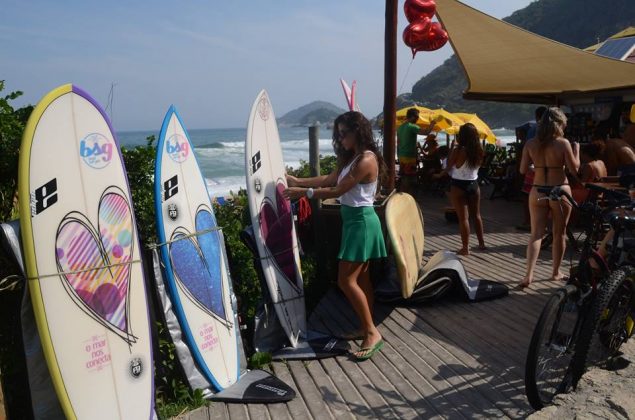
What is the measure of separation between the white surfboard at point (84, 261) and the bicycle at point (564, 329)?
195 cm

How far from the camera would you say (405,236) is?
12.9 feet

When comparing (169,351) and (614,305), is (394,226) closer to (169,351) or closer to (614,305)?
(614,305)

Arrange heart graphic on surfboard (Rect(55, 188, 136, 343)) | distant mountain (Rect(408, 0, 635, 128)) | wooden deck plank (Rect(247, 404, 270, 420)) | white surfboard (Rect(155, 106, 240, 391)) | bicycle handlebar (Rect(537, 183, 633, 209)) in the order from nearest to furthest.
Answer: heart graphic on surfboard (Rect(55, 188, 136, 343))
wooden deck plank (Rect(247, 404, 270, 420))
bicycle handlebar (Rect(537, 183, 633, 209))
white surfboard (Rect(155, 106, 240, 391))
distant mountain (Rect(408, 0, 635, 128))

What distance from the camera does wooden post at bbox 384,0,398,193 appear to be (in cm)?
486

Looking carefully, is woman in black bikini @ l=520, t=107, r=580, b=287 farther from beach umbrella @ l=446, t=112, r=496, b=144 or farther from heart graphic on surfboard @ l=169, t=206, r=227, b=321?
beach umbrella @ l=446, t=112, r=496, b=144

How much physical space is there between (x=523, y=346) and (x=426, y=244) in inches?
120

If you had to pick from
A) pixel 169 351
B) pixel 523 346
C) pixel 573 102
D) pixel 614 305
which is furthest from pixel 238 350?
pixel 573 102

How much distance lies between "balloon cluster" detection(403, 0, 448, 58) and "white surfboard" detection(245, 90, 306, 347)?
2.79 metres

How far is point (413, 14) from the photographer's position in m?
5.87

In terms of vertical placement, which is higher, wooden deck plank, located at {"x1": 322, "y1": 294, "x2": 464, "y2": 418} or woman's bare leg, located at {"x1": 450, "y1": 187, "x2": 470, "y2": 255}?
woman's bare leg, located at {"x1": 450, "y1": 187, "x2": 470, "y2": 255}

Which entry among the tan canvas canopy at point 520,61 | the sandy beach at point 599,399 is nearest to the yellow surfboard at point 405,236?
the sandy beach at point 599,399

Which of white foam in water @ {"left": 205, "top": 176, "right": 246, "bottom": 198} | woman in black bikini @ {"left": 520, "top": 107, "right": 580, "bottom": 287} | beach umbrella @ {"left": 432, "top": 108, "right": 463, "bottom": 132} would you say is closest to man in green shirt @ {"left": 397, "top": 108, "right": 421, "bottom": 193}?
beach umbrella @ {"left": 432, "top": 108, "right": 463, "bottom": 132}

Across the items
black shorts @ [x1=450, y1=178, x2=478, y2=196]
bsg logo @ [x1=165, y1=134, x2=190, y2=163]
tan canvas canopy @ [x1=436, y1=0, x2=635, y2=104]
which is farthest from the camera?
tan canvas canopy @ [x1=436, y1=0, x2=635, y2=104]

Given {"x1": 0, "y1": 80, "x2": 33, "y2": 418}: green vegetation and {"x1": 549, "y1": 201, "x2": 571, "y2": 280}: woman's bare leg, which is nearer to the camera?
{"x1": 0, "y1": 80, "x2": 33, "y2": 418}: green vegetation
